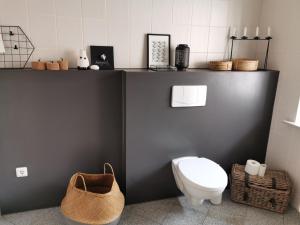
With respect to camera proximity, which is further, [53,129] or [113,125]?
[113,125]

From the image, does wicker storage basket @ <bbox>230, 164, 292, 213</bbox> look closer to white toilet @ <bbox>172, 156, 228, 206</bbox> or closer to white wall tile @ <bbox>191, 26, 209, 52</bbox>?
white toilet @ <bbox>172, 156, 228, 206</bbox>

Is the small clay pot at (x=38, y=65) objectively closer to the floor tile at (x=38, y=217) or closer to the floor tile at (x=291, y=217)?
the floor tile at (x=38, y=217)

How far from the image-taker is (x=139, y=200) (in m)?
1.98

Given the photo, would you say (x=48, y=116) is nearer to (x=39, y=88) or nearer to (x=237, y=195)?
(x=39, y=88)

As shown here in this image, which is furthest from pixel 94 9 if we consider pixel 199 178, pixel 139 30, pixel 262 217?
pixel 262 217

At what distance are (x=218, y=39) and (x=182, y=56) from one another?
0.47 m

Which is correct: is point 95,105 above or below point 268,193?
above

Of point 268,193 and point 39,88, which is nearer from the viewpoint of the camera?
point 39,88

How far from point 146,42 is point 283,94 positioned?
1277mm

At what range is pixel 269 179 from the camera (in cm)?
193

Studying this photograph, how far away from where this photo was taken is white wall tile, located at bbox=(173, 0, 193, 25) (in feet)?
6.24

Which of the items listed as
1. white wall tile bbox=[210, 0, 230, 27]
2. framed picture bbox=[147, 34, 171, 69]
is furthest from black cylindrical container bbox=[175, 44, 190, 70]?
white wall tile bbox=[210, 0, 230, 27]

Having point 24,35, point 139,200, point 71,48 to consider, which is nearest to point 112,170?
point 139,200

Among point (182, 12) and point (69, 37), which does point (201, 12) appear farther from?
point (69, 37)
